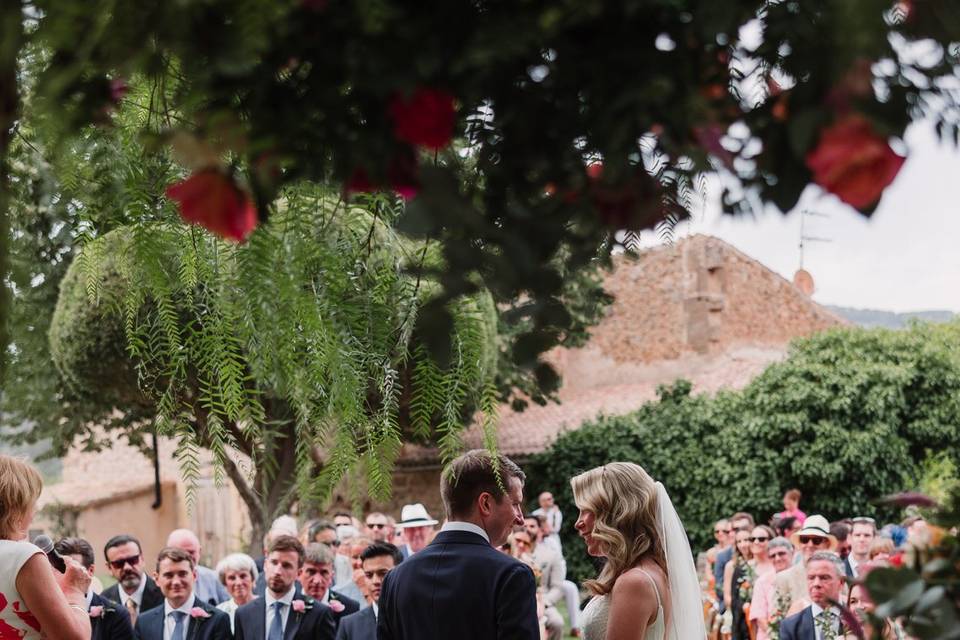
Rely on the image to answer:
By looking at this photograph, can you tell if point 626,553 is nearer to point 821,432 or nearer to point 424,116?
point 424,116

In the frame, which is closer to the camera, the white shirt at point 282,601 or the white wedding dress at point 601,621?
the white wedding dress at point 601,621

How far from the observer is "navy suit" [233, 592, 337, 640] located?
6.64 m

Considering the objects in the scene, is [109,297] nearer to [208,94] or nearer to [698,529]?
[208,94]

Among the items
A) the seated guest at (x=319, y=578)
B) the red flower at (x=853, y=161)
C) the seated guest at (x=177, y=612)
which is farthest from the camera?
the seated guest at (x=319, y=578)

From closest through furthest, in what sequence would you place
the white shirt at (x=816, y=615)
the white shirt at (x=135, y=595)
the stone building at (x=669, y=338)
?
the white shirt at (x=816, y=615)
the white shirt at (x=135, y=595)
the stone building at (x=669, y=338)

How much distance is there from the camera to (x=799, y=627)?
652 centimetres

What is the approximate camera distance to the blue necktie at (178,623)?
22.5 feet

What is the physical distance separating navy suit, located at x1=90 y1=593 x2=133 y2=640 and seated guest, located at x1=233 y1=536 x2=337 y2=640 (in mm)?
779

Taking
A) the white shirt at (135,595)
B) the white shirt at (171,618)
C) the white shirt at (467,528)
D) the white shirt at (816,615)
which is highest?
the white shirt at (467,528)

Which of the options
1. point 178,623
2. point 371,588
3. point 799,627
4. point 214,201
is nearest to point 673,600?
point 799,627

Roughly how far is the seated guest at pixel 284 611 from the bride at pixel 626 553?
8.90 feet

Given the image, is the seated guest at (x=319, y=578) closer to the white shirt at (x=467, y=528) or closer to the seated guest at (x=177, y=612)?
the seated guest at (x=177, y=612)

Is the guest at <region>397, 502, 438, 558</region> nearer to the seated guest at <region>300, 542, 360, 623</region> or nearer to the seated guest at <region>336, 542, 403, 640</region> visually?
the seated guest at <region>300, 542, 360, 623</region>

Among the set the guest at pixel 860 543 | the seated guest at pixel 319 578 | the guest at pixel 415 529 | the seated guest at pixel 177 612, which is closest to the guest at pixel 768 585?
the guest at pixel 860 543
